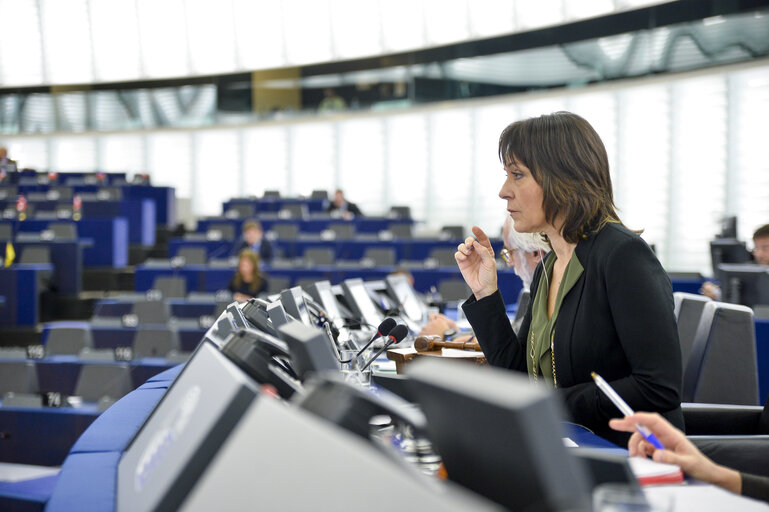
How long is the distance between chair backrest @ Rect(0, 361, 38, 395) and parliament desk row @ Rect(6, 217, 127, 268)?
466 cm

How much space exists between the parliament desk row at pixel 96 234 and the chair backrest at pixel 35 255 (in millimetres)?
1087

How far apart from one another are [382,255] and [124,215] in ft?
16.5

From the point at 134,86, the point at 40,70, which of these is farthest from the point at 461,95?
the point at 40,70

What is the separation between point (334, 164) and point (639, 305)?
47.3 ft

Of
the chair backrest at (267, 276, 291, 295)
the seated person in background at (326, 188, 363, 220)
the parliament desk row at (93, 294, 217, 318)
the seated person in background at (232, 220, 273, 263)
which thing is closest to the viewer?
the parliament desk row at (93, 294, 217, 318)

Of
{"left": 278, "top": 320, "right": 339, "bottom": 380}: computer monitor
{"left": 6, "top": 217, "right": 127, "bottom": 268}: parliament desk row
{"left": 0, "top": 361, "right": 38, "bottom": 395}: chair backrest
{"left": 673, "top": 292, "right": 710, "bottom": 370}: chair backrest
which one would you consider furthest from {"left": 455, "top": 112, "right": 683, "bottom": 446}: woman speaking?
{"left": 6, "top": 217, "right": 127, "bottom": 268}: parliament desk row

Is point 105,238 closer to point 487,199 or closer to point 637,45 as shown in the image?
point 487,199

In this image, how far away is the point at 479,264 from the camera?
208cm

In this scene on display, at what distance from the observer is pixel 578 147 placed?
175 cm

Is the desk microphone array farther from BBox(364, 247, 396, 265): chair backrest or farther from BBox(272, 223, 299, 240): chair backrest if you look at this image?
BBox(272, 223, 299, 240): chair backrest

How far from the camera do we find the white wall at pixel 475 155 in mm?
9789

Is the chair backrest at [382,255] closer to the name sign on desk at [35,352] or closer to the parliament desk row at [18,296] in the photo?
the parliament desk row at [18,296]

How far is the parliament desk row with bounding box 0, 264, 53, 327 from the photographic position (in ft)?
27.6

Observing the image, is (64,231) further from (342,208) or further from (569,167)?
(569,167)
